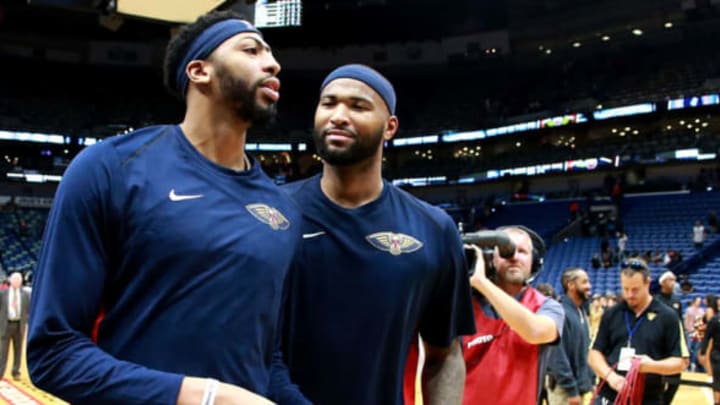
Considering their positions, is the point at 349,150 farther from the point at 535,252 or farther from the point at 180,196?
the point at 535,252

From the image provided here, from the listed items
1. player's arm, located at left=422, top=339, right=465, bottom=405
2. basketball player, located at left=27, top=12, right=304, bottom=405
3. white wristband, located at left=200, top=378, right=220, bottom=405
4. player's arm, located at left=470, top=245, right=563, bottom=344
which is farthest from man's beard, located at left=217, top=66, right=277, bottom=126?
player's arm, located at left=470, top=245, right=563, bottom=344

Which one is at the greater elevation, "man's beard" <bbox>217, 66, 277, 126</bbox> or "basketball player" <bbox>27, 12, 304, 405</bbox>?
"man's beard" <bbox>217, 66, 277, 126</bbox>

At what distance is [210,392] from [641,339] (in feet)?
14.0

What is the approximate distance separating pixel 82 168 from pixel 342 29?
37.6 meters

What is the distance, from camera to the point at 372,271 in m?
1.97

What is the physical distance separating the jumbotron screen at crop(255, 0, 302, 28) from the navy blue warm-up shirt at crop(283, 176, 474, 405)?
25.1m

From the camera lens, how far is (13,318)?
32.4ft

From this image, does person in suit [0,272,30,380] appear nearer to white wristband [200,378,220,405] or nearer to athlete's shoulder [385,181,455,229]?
athlete's shoulder [385,181,455,229]

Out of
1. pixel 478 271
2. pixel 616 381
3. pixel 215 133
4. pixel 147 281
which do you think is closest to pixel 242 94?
pixel 215 133

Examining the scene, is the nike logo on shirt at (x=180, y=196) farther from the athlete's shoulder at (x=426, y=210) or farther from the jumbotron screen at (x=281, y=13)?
the jumbotron screen at (x=281, y=13)

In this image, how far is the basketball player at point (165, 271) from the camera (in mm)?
1341

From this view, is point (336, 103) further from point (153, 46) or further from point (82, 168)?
point (153, 46)

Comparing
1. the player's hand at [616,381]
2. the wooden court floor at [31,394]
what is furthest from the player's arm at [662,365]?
the wooden court floor at [31,394]

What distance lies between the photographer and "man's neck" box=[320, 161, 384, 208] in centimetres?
210
